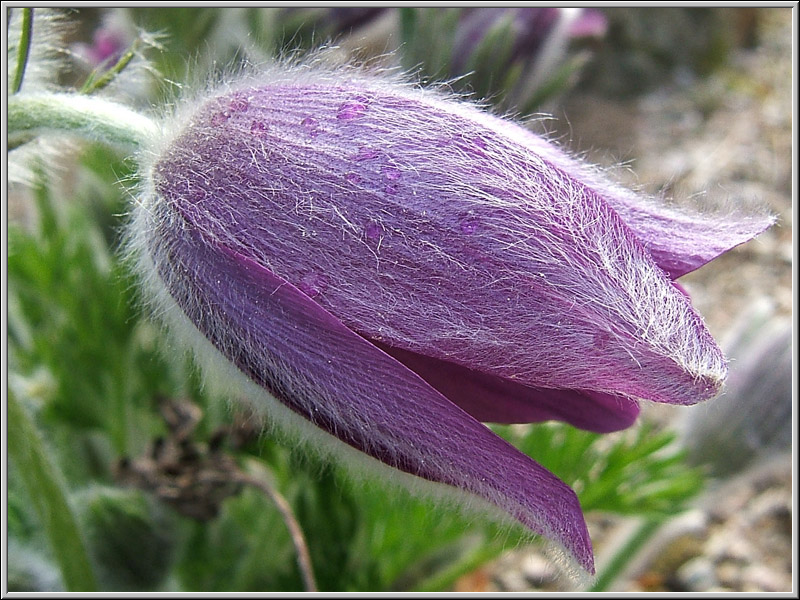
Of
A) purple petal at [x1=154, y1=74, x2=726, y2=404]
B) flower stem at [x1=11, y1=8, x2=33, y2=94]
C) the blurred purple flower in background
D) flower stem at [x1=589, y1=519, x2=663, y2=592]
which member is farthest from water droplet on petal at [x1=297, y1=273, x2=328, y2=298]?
flower stem at [x1=589, y1=519, x2=663, y2=592]

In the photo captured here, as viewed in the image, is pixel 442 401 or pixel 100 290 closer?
pixel 442 401

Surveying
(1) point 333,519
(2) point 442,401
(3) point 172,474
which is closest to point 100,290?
(3) point 172,474

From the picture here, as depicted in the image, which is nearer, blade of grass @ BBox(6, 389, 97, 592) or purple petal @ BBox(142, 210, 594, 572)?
purple petal @ BBox(142, 210, 594, 572)

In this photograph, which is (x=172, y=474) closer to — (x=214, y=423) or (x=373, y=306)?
(x=214, y=423)

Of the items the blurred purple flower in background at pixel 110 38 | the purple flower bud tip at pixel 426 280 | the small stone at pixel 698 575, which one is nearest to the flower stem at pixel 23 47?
the purple flower bud tip at pixel 426 280

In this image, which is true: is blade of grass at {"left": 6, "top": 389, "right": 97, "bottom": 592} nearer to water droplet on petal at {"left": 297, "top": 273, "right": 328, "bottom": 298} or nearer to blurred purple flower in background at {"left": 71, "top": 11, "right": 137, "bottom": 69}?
water droplet on petal at {"left": 297, "top": 273, "right": 328, "bottom": 298}

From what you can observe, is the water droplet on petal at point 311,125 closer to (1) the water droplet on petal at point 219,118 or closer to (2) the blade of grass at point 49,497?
(1) the water droplet on petal at point 219,118
